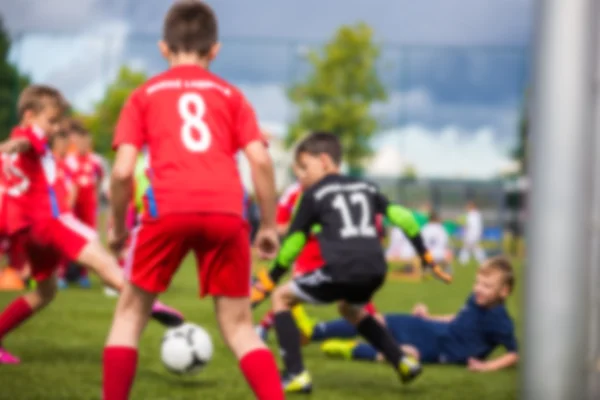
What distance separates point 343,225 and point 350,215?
0.07 m

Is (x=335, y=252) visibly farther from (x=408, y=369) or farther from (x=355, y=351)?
(x=355, y=351)

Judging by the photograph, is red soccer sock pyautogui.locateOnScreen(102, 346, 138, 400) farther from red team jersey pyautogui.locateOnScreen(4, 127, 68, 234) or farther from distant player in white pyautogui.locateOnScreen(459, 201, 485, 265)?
distant player in white pyautogui.locateOnScreen(459, 201, 485, 265)

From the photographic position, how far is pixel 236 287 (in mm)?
3330

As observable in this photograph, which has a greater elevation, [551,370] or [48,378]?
[551,370]

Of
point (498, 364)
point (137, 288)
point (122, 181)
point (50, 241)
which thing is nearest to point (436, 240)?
point (498, 364)

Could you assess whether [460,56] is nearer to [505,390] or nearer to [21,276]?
[21,276]

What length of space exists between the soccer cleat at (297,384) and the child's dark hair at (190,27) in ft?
6.49

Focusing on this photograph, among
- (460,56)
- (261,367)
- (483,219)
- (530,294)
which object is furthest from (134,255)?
(483,219)

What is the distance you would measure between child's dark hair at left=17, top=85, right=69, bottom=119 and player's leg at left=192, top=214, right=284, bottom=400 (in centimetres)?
253

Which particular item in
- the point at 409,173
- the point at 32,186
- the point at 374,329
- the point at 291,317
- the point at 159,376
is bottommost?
the point at 409,173

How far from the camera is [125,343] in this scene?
3266 millimetres

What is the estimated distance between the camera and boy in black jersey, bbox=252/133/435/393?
4.78 metres

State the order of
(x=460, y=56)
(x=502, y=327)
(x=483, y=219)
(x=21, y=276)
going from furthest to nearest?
(x=483, y=219), (x=460, y=56), (x=21, y=276), (x=502, y=327)

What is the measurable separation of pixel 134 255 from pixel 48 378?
1.89 metres
